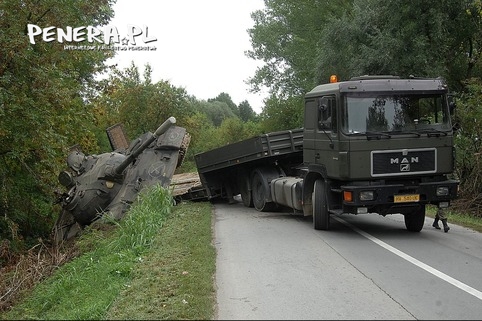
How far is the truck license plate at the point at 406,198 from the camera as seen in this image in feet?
35.6

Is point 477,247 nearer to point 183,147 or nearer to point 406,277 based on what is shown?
point 406,277

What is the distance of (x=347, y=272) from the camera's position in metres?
8.52

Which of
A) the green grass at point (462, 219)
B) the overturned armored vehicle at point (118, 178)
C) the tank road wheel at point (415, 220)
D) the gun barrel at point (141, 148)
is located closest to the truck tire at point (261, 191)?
the overturned armored vehicle at point (118, 178)

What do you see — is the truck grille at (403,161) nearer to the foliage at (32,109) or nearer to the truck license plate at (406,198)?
the truck license plate at (406,198)

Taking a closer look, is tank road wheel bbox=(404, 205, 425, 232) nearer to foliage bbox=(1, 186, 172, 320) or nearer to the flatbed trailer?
the flatbed trailer

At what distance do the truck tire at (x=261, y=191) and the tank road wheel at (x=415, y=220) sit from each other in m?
4.55

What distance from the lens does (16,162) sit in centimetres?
1792

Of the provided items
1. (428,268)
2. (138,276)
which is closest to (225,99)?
(428,268)

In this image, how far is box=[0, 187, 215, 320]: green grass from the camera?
6.75 m

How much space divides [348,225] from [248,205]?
4904mm

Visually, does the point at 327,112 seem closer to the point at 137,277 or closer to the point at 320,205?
the point at 320,205

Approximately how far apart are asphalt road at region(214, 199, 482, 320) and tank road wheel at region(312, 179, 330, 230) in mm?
242

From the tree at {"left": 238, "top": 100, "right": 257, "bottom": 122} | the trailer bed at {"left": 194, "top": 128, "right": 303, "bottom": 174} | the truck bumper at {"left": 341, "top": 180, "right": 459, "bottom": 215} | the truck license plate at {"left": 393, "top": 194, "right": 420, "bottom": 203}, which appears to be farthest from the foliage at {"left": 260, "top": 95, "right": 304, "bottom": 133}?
the tree at {"left": 238, "top": 100, "right": 257, "bottom": 122}

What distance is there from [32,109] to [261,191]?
654cm
